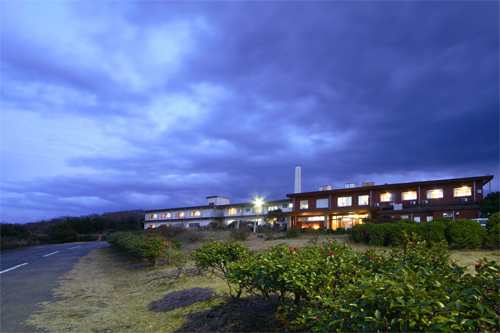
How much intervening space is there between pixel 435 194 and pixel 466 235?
71.5ft

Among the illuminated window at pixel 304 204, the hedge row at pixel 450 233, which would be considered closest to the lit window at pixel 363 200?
the illuminated window at pixel 304 204

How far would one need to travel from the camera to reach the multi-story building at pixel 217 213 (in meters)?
51.7

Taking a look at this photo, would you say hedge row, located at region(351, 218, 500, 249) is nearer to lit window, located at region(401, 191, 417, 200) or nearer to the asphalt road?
the asphalt road

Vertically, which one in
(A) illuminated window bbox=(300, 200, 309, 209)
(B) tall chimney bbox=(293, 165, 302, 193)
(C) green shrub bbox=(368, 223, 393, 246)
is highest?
(B) tall chimney bbox=(293, 165, 302, 193)

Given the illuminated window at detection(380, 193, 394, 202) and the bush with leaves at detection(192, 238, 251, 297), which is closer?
the bush with leaves at detection(192, 238, 251, 297)

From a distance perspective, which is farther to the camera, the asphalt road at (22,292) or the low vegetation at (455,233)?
the low vegetation at (455,233)

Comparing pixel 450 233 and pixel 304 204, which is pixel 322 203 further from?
pixel 450 233

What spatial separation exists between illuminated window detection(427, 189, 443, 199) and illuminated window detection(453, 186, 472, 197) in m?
1.25

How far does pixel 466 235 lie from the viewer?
13773mm

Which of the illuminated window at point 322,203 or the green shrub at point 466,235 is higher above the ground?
the illuminated window at point 322,203

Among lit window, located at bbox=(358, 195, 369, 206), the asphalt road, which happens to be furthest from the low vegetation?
lit window, located at bbox=(358, 195, 369, 206)

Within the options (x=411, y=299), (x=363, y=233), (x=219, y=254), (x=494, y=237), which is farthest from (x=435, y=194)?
(x=411, y=299)

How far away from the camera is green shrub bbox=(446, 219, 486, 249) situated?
13.6 meters

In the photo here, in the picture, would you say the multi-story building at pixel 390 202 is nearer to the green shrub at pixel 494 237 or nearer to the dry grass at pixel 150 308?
the green shrub at pixel 494 237
